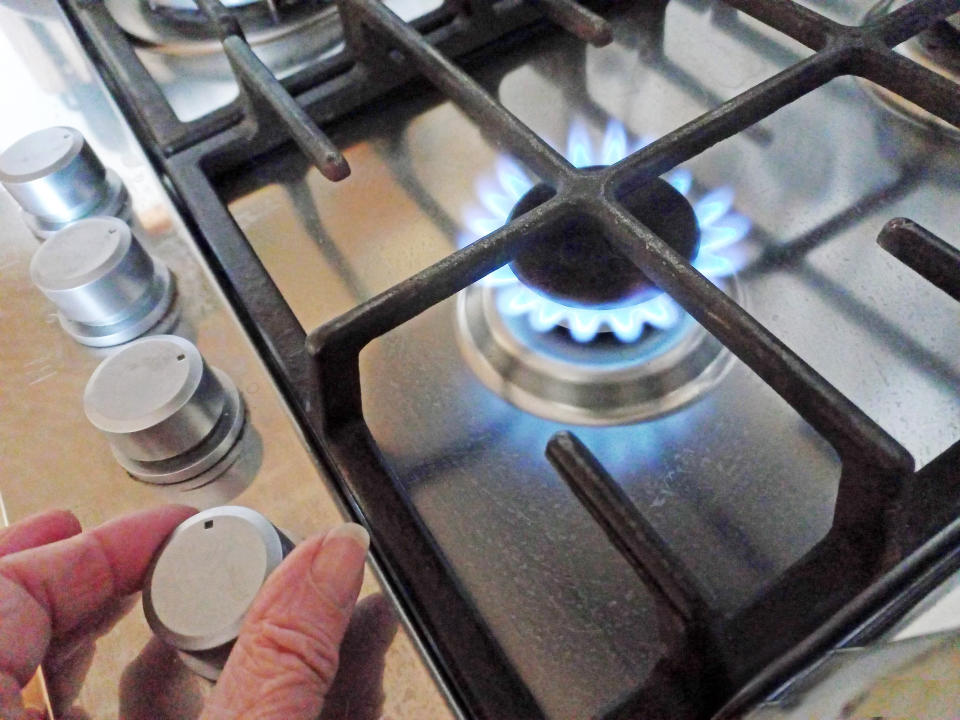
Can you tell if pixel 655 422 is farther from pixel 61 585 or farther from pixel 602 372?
pixel 61 585

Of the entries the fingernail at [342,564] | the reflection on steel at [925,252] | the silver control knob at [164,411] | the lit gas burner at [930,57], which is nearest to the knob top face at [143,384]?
the silver control knob at [164,411]

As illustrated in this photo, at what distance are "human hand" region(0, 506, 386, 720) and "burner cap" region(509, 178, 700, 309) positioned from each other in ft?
0.56

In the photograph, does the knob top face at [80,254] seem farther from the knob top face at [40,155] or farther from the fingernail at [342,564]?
the fingernail at [342,564]

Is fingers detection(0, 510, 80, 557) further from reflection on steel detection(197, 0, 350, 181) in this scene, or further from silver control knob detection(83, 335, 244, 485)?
reflection on steel detection(197, 0, 350, 181)

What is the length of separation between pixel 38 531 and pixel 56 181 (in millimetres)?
215

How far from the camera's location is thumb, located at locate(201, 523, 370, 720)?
338 mm

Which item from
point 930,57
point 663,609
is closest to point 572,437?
point 663,609

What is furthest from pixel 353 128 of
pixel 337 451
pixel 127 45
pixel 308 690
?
pixel 308 690

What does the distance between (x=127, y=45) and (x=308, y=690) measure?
50 cm

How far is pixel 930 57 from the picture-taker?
1.97 ft

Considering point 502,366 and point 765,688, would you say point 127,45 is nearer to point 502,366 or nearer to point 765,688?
point 502,366

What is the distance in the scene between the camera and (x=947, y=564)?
36 centimetres

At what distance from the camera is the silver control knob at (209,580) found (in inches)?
13.3

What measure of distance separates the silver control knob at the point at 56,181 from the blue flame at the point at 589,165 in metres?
0.23
